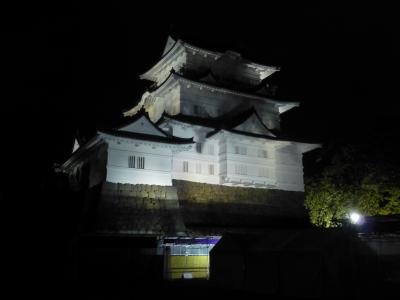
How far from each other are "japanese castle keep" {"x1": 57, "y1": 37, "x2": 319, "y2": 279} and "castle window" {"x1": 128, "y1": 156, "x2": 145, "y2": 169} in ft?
0.24

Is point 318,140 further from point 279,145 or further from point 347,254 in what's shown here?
point 347,254

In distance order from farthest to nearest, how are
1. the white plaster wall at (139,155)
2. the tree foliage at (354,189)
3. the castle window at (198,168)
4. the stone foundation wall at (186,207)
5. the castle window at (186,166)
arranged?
the castle window at (198,168) → the castle window at (186,166) → the tree foliage at (354,189) → the white plaster wall at (139,155) → the stone foundation wall at (186,207)

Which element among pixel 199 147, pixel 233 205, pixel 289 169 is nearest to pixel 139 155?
pixel 199 147

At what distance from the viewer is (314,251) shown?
1370 centimetres

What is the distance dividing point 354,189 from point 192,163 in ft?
44.6

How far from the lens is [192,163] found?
105 feet

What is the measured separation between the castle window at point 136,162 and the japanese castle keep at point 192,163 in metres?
0.07

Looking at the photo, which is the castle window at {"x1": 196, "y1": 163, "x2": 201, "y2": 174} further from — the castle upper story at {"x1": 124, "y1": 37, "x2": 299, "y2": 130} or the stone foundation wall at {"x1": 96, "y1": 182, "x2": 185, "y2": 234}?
the castle upper story at {"x1": 124, "y1": 37, "x2": 299, "y2": 130}

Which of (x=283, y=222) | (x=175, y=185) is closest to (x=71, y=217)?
(x=175, y=185)

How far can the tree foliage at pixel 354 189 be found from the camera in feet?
101

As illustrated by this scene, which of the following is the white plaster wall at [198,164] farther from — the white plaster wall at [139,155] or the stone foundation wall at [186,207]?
the white plaster wall at [139,155]

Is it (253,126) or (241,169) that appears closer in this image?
(241,169)

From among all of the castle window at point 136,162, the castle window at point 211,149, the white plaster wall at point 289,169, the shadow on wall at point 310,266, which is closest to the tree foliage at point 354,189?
the white plaster wall at point 289,169

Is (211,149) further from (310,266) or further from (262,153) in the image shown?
(310,266)
